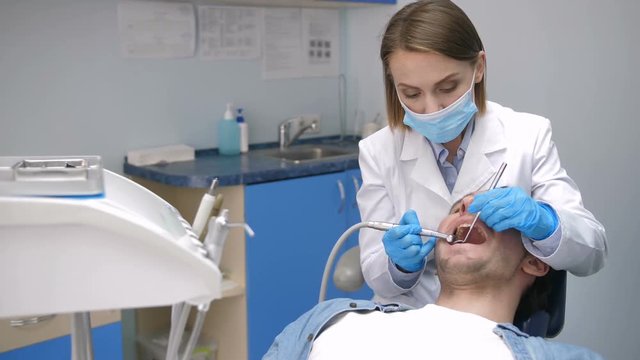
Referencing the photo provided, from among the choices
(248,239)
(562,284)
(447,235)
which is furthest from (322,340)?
(248,239)

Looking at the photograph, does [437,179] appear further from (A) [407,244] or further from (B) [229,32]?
(B) [229,32]

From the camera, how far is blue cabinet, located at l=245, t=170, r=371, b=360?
8.15 ft

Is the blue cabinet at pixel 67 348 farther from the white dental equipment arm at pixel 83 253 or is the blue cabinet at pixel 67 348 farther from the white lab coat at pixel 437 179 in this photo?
the white dental equipment arm at pixel 83 253

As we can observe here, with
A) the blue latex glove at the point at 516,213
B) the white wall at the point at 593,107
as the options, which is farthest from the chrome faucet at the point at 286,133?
the blue latex glove at the point at 516,213

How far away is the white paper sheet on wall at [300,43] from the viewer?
Answer: 3029 millimetres

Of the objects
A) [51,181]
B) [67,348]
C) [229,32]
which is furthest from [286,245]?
[51,181]

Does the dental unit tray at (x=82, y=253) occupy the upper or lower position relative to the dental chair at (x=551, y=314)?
upper

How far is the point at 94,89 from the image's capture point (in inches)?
99.0

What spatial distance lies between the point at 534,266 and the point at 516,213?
0.70ft

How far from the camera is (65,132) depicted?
246 centimetres

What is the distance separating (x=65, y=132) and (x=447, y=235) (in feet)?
5.37

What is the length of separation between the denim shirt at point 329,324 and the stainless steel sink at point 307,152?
5.16ft

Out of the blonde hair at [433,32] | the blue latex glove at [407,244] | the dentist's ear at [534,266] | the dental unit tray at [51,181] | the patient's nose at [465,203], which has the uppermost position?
the blonde hair at [433,32]

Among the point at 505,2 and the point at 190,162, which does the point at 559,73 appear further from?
the point at 190,162
